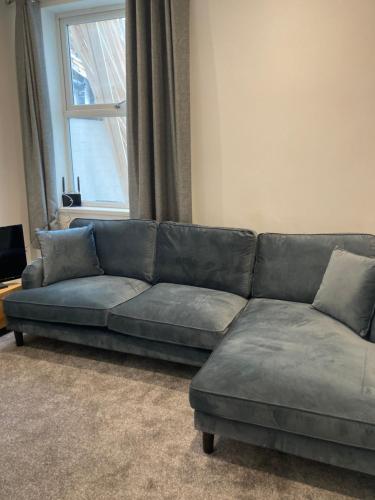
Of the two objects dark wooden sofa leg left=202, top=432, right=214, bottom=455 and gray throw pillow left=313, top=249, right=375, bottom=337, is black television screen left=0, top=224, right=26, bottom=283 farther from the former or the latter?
gray throw pillow left=313, top=249, right=375, bottom=337

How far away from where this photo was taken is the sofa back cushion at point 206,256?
104 inches

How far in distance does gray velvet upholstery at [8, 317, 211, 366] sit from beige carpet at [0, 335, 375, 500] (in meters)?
0.16

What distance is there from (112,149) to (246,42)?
5.02 ft

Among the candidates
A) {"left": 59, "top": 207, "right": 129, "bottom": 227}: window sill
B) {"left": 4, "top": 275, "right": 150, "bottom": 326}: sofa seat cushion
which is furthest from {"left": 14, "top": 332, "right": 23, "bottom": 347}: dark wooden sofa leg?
{"left": 59, "top": 207, "right": 129, "bottom": 227}: window sill

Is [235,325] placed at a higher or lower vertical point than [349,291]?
lower

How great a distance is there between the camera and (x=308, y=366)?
65.7 inches

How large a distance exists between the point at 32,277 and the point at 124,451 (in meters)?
1.50

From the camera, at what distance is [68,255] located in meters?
2.92

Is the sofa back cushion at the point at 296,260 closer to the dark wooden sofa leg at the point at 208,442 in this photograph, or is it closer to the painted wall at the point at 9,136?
the dark wooden sofa leg at the point at 208,442

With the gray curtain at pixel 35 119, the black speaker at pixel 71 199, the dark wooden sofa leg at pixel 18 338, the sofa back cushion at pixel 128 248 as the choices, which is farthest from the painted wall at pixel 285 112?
the dark wooden sofa leg at pixel 18 338

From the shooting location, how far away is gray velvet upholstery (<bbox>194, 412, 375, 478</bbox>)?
149 centimetres

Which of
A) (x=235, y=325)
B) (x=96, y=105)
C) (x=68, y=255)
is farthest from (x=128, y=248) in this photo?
(x=96, y=105)

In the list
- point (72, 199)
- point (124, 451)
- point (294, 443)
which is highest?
point (72, 199)

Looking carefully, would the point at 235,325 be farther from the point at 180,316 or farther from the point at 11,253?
the point at 11,253
